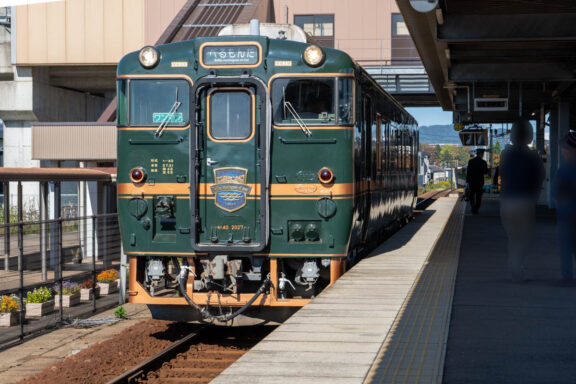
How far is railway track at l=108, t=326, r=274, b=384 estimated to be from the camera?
9.10 m

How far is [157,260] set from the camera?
10.3 m

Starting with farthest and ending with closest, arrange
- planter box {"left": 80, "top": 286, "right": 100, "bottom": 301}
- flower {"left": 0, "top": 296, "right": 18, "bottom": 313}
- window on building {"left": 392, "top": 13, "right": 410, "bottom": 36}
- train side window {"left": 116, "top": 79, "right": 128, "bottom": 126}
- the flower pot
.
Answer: window on building {"left": 392, "top": 13, "right": 410, "bottom": 36} → planter box {"left": 80, "top": 286, "right": 100, "bottom": 301} → flower {"left": 0, "top": 296, "right": 18, "bottom": 313} → the flower pot → train side window {"left": 116, "top": 79, "right": 128, "bottom": 126}

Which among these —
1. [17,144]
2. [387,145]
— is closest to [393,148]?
[387,145]

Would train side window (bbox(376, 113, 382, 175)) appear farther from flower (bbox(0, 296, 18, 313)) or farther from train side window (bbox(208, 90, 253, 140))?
flower (bbox(0, 296, 18, 313))

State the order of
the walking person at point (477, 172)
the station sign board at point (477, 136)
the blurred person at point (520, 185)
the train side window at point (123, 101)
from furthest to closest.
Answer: the station sign board at point (477, 136), the walking person at point (477, 172), the blurred person at point (520, 185), the train side window at point (123, 101)

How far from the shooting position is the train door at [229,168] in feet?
33.1

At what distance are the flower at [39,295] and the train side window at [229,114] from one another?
5.22 m

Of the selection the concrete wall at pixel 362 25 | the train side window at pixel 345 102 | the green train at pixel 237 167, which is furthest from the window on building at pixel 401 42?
the green train at pixel 237 167

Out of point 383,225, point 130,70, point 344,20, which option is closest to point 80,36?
point 344,20

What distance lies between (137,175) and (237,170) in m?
1.15

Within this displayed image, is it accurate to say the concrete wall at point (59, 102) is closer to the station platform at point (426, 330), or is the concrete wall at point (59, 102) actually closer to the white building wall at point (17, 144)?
the white building wall at point (17, 144)

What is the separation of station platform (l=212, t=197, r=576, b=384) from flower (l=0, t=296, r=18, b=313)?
207 inches

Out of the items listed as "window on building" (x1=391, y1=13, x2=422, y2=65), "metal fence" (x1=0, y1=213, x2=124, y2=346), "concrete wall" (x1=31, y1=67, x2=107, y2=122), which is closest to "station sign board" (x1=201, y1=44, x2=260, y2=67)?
"metal fence" (x1=0, y1=213, x2=124, y2=346)

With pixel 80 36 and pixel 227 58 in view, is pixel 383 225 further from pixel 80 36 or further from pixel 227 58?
pixel 80 36
